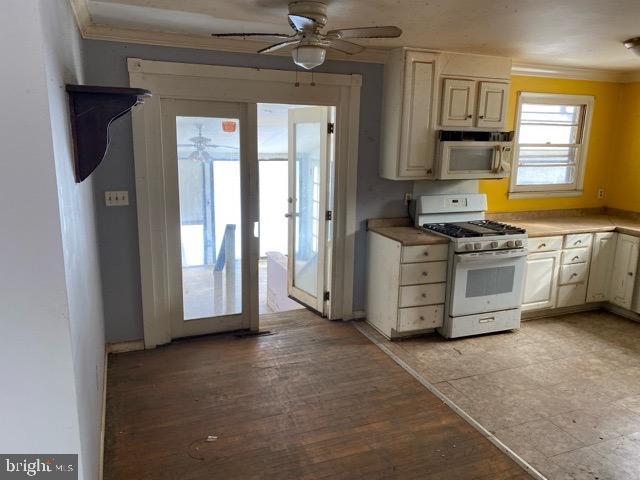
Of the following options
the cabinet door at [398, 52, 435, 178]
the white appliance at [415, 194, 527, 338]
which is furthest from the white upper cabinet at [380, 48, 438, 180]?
the white appliance at [415, 194, 527, 338]

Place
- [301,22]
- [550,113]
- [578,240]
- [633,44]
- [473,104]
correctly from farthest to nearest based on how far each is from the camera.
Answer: [550,113] → [578,240] → [473,104] → [633,44] → [301,22]

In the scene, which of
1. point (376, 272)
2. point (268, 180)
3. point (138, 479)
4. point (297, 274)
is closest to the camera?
point (138, 479)

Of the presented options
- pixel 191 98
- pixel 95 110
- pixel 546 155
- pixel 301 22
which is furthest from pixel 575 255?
pixel 95 110

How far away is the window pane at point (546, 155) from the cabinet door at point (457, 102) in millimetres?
1144

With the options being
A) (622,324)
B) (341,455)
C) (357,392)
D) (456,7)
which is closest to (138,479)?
(341,455)

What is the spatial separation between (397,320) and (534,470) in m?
1.57

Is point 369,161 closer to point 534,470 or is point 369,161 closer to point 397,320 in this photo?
point 397,320

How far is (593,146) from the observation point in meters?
5.04

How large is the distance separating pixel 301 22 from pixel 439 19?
0.95 metres

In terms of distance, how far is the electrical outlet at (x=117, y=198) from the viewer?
328cm

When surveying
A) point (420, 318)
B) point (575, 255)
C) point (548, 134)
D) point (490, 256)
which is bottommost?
point (420, 318)

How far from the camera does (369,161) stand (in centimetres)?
405

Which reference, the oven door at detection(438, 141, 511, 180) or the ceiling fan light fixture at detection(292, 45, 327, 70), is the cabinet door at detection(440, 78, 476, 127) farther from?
the ceiling fan light fixture at detection(292, 45, 327, 70)

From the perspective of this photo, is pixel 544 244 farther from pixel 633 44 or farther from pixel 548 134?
pixel 633 44
